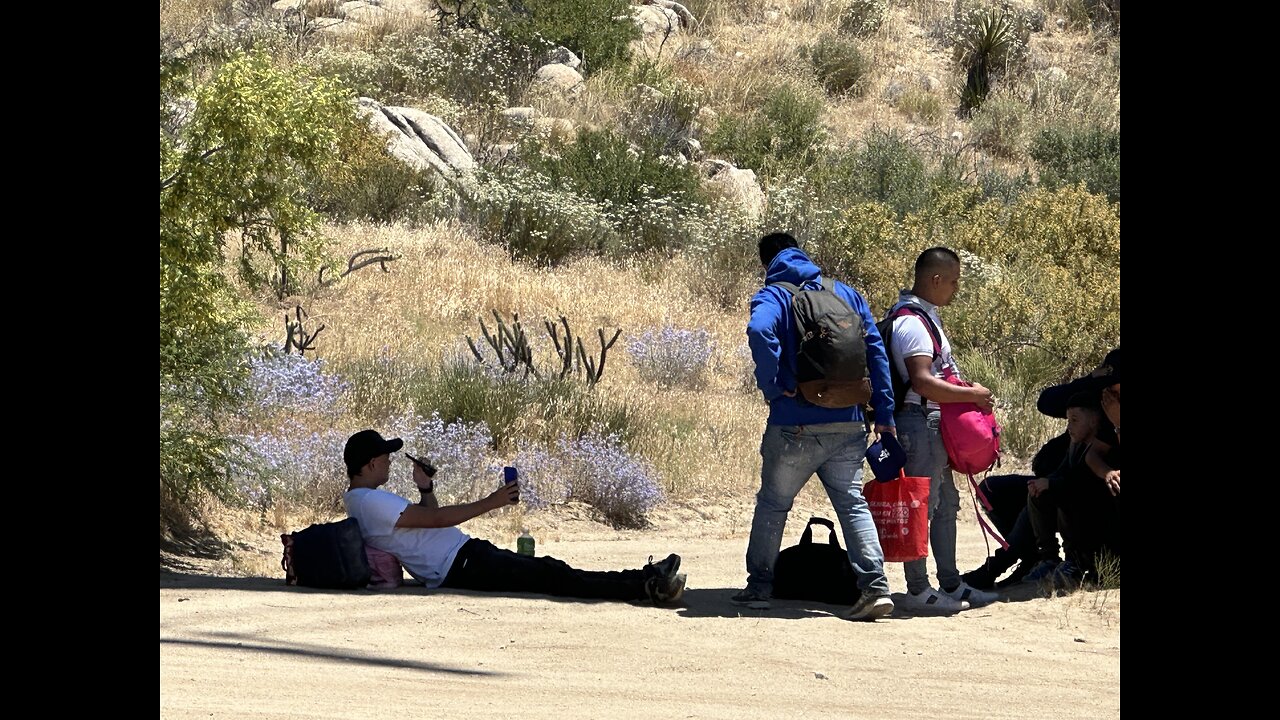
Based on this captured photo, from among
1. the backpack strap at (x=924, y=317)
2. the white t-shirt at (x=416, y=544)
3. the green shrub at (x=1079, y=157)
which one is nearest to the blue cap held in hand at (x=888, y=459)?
the backpack strap at (x=924, y=317)

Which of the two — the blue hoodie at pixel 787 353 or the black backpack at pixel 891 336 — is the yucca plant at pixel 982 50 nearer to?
the black backpack at pixel 891 336

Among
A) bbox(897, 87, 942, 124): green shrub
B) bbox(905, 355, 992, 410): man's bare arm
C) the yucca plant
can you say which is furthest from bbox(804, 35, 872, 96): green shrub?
bbox(905, 355, 992, 410): man's bare arm

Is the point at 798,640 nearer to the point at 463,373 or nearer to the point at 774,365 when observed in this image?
the point at 774,365

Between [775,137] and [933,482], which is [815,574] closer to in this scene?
[933,482]

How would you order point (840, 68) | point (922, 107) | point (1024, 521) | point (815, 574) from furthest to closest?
point (840, 68) → point (922, 107) → point (1024, 521) → point (815, 574)

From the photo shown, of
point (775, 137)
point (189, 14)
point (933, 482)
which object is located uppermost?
point (189, 14)

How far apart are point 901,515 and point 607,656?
6.06 ft

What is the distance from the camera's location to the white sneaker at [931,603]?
7.74m

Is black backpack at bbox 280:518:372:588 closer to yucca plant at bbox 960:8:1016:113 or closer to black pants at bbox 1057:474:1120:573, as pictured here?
black pants at bbox 1057:474:1120:573

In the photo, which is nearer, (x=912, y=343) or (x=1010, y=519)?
(x=912, y=343)

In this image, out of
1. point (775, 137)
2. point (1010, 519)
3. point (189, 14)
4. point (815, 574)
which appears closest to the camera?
point (815, 574)

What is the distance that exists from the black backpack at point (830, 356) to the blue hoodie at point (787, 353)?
6cm

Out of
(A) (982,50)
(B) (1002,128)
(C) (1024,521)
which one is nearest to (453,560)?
(C) (1024,521)

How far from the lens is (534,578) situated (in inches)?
298
